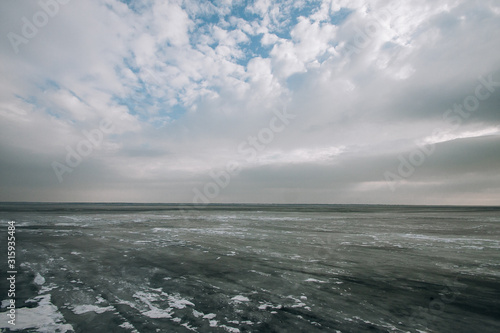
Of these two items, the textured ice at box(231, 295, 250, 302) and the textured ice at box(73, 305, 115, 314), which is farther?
the textured ice at box(231, 295, 250, 302)

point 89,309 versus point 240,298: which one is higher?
point 89,309

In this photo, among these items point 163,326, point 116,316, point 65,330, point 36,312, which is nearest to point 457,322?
point 163,326

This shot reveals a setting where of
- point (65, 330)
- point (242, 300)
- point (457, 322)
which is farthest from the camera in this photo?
point (242, 300)

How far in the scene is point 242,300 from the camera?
5840 millimetres

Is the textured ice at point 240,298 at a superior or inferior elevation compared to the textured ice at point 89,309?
inferior

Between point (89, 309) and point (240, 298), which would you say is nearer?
point (89, 309)

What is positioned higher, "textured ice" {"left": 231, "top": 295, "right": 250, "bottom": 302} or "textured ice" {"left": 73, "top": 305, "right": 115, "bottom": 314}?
"textured ice" {"left": 73, "top": 305, "right": 115, "bottom": 314}

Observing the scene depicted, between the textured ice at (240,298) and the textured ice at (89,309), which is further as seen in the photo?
the textured ice at (240,298)

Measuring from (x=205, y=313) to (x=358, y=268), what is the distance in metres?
6.38

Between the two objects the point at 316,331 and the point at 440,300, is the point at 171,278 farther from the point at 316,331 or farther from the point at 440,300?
the point at 440,300

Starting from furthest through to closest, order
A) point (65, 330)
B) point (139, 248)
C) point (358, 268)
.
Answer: point (139, 248) → point (358, 268) → point (65, 330)

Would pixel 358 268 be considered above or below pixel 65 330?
below

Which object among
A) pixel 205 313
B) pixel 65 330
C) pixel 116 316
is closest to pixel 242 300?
pixel 205 313

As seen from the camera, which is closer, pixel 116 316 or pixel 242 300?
pixel 116 316
